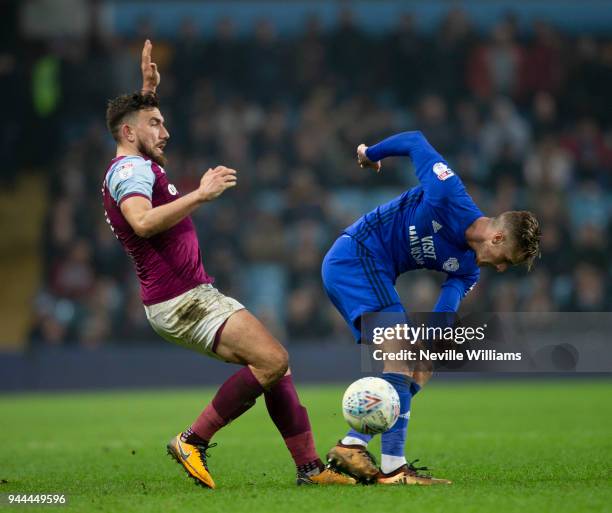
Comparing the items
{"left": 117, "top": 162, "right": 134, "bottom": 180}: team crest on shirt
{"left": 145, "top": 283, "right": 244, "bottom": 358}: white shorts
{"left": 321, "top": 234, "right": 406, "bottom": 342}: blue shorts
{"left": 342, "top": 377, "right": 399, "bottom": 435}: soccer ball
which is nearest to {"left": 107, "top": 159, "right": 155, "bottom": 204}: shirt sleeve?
{"left": 117, "top": 162, "right": 134, "bottom": 180}: team crest on shirt

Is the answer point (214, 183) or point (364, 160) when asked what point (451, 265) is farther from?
point (214, 183)

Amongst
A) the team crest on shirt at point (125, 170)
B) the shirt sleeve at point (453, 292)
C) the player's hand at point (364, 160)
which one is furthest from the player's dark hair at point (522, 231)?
the team crest on shirt at point (125, 170)

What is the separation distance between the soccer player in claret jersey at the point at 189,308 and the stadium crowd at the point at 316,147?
8.87 m

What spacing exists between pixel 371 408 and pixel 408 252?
3.69ft

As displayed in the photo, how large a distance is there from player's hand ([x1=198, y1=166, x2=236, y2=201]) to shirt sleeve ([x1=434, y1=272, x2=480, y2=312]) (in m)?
1.43

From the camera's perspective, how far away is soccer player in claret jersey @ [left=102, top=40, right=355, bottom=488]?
18.6 feet

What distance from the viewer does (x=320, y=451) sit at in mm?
7562

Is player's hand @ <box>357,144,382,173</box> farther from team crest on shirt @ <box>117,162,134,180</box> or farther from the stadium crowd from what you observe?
the stadium crowd

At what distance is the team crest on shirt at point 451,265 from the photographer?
6.05m

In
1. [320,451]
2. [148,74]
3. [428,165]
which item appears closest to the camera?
[428,165]

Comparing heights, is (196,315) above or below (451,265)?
below

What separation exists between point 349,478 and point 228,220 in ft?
33.9

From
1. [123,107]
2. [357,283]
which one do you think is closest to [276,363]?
[357,283]

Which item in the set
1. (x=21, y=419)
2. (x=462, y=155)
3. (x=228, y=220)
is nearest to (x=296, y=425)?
(x=21, y=419)
